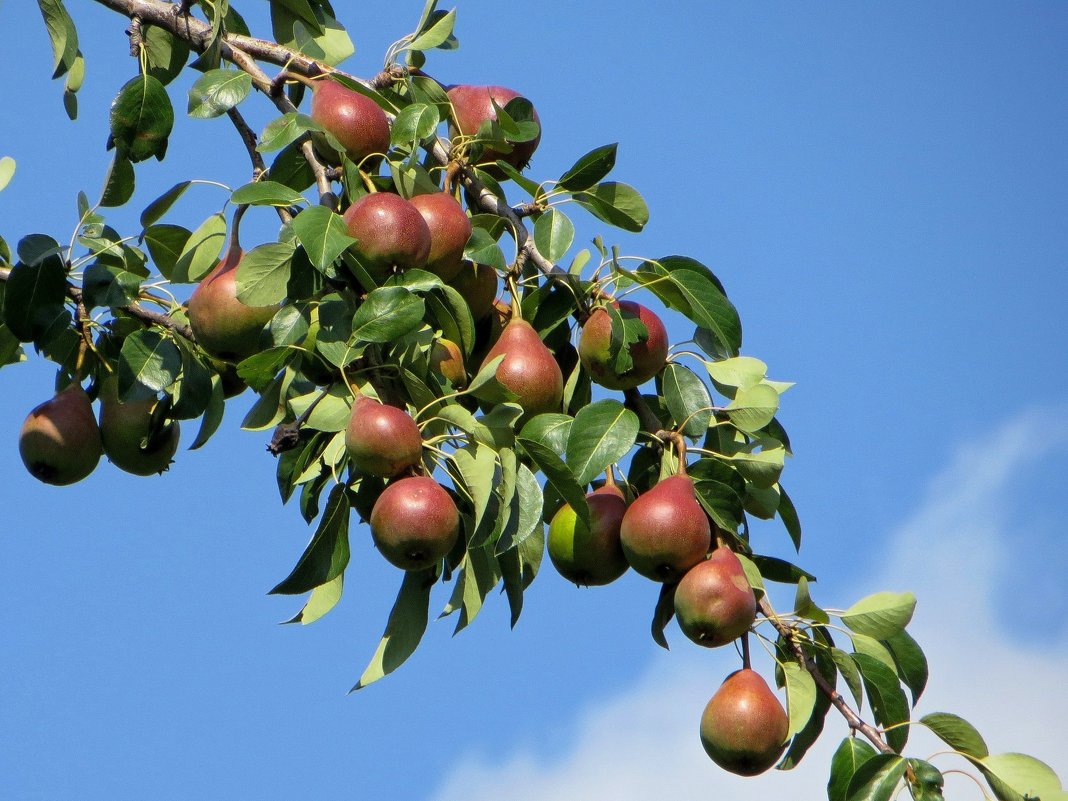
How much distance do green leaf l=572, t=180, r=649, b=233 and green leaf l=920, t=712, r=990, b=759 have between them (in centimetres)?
112

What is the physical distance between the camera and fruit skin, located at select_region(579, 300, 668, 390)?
273 cm

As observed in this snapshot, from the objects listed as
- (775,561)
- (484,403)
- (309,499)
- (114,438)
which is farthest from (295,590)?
(775,561)

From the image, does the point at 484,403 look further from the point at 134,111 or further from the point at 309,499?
the point at 134,111

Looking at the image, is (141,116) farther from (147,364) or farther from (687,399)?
(687,399)

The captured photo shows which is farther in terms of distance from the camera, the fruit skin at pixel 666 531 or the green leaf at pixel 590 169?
the green leaf at pixel 590 169

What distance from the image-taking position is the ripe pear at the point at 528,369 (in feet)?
8.66

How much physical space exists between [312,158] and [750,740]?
1.34 meters

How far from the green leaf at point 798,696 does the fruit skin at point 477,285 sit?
2.90 feet

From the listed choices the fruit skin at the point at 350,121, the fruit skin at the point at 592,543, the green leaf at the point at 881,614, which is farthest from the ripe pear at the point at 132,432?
the green leaf at the point at 881,614

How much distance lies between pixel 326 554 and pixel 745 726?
0.79 m

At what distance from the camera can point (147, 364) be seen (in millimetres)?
2691

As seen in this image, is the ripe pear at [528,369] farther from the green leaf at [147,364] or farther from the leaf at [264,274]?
the green leaf at [147,364]

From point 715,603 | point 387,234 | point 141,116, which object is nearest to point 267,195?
point 387,234

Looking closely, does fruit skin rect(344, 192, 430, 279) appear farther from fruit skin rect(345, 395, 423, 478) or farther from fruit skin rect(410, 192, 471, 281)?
fruit skin rect(345, 395, 423, 478)
